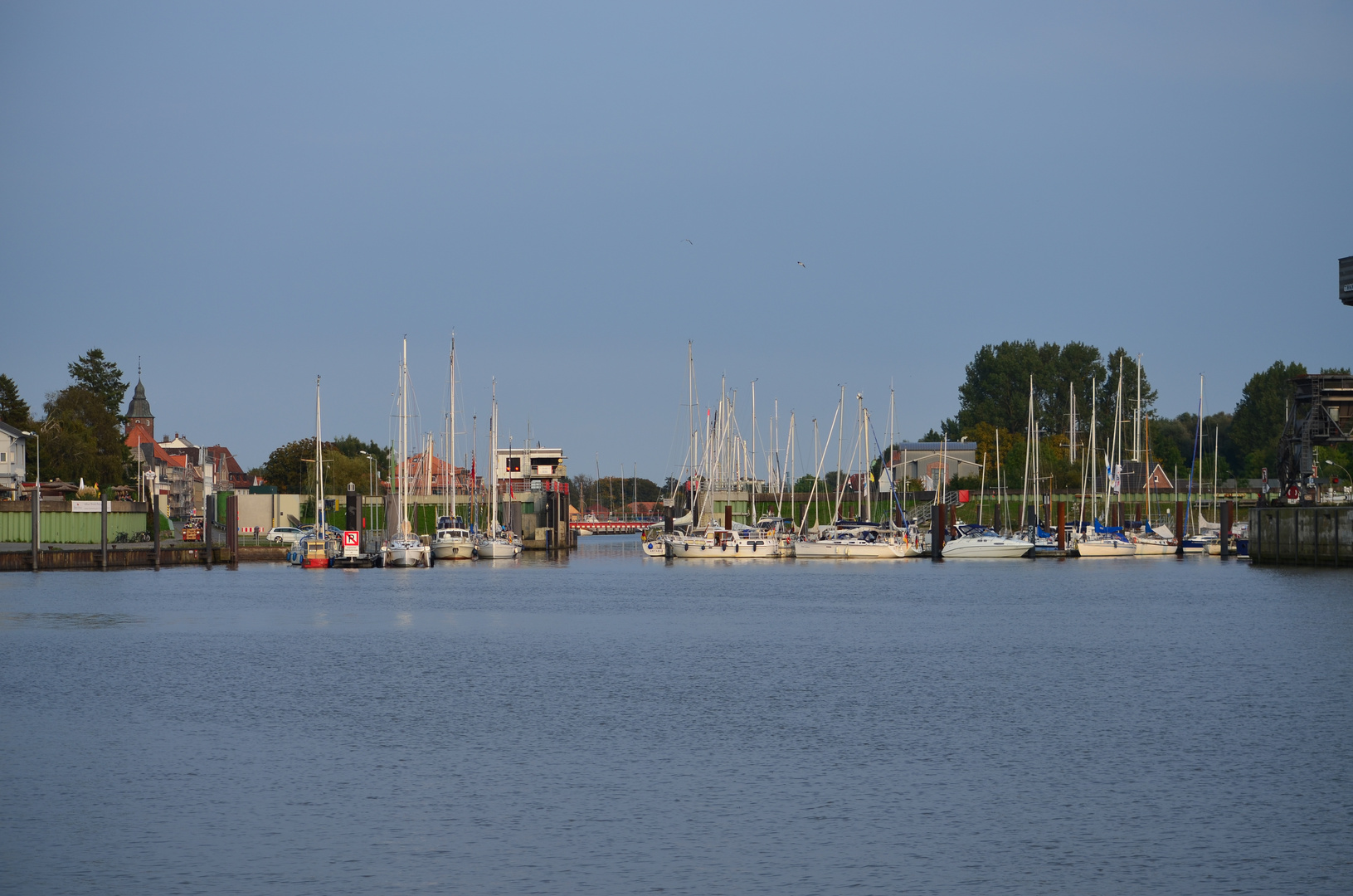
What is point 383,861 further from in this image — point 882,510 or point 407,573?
point 882,510

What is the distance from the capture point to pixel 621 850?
19.4 metres

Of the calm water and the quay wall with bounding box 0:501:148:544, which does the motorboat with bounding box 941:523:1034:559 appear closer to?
the calm water

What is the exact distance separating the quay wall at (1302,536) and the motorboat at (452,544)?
5264 cm

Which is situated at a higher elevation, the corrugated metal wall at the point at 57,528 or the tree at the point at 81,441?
the tree at the point at 81,441

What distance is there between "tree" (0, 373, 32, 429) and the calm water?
79159mm

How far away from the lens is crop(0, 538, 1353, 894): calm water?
18656mm

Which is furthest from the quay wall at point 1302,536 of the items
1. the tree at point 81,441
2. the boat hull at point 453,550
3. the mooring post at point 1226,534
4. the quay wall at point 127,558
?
the tree at point 81,441

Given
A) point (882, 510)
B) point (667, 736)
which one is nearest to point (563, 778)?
point (667, 736)

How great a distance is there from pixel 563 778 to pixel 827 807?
4.68m

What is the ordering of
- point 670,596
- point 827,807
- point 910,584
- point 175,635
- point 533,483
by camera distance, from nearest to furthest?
point 827,807
point 175,635
point 670,596
point 910,584
point 533,483

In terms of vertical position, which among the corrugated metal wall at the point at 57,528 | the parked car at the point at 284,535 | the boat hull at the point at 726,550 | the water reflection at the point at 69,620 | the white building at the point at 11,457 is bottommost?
the water reflection at the point at 69,620

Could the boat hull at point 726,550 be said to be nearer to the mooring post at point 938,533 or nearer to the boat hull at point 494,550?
the mooring post at point 938,533

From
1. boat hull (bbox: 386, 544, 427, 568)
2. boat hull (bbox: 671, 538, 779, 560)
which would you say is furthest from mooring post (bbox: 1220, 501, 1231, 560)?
boat hull (bbox: 386, 544, 427, 568)

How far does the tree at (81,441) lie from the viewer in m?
127
